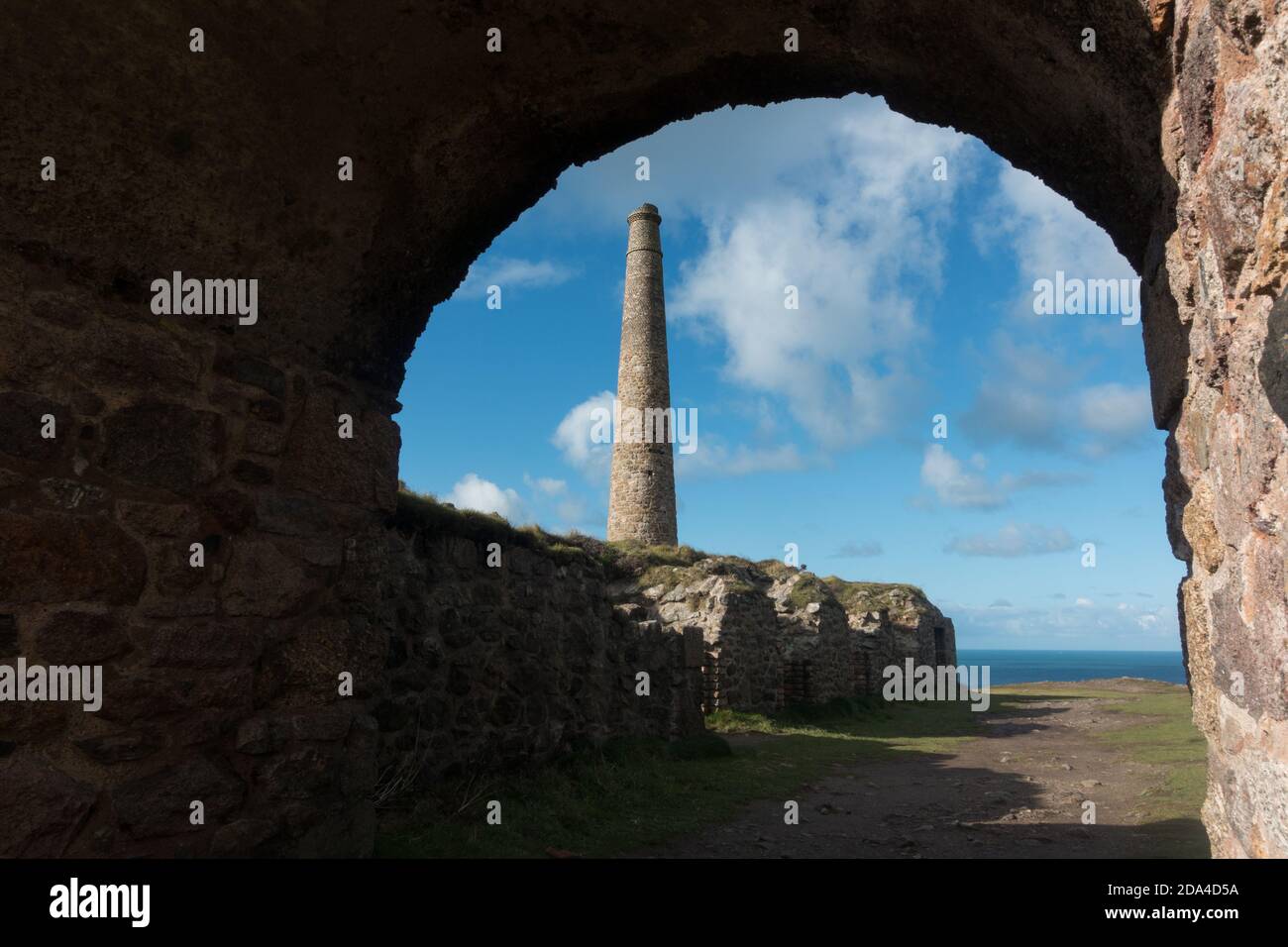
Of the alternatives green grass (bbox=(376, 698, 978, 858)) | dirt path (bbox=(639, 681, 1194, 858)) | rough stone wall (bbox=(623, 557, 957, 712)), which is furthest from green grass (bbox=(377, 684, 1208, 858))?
rough stone wall (bbox=(623, 557, 957, 712))

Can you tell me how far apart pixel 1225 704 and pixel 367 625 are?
3470 millimetres

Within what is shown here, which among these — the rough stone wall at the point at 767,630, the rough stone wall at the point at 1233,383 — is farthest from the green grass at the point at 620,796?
the rough stone wall at the point at 1233,383

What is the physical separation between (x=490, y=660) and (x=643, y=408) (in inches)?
912

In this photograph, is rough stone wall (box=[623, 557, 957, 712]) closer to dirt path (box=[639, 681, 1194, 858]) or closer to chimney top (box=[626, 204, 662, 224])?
dirt path (box=[639, 681, 1194, 858])

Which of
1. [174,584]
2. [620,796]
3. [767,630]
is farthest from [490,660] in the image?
[767,630]

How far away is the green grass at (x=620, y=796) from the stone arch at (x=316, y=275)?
1360 millimetres

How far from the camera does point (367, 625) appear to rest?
4113 mm

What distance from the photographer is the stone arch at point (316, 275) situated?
2.59m

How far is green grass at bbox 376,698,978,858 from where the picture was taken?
5.17 m

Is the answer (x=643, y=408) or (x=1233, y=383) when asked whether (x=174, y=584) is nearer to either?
(x=1233, y=383)

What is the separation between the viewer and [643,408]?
29.4 meters

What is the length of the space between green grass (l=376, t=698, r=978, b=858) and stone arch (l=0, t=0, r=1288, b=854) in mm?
1360

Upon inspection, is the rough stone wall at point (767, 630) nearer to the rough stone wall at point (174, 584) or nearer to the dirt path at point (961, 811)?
the dirt path at point (961, 811)

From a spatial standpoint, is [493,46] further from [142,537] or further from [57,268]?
[142,537]
